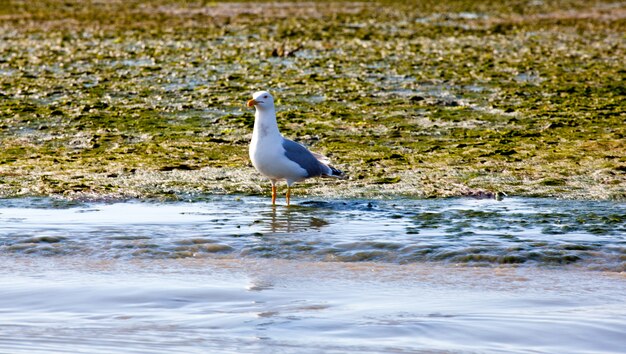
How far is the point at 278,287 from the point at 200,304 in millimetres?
762

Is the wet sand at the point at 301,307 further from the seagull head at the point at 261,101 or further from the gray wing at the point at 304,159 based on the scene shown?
the seagull head at the point at 261,101

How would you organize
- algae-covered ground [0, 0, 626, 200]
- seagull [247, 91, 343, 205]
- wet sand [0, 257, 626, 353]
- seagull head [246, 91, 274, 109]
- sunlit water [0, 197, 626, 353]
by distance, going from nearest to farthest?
wet sand [0, 257, 626, 353], sunlit water [0, 197, 626, 353], seagull [247, 91, 343, 205], seagull head [246, 91, 274, 109], algae-covered ground [0, 0, 626, 200]

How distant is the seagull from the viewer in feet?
36.3

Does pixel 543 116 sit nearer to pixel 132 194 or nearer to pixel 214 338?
pixel 132 194

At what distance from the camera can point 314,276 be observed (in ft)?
27.5

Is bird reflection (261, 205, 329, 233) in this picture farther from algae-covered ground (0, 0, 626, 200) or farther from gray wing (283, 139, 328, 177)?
→ algae-covered ground (0, 0, 626, 200)

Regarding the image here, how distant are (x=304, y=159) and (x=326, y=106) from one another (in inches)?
227

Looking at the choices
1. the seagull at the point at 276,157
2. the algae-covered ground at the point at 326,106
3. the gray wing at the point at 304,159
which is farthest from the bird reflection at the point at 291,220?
the algae-covered ground at the point at 326,106

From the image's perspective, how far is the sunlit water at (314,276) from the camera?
6621 millimetres

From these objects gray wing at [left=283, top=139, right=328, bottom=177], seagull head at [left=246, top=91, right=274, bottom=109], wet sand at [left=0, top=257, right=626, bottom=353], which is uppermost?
seagull head at [left=246, top=91, right=274, bottom=109]

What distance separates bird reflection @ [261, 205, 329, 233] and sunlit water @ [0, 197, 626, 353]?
20 mm

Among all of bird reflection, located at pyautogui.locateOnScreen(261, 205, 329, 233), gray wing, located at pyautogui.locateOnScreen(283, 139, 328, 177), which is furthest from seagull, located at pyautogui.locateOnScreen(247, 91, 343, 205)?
bird reflection, located at pyautogui.locateOnScreen(261, 205, 329, 233)

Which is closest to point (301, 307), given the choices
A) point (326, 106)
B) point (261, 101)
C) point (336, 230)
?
point (336, 230)

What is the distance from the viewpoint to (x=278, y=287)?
7.99 m
